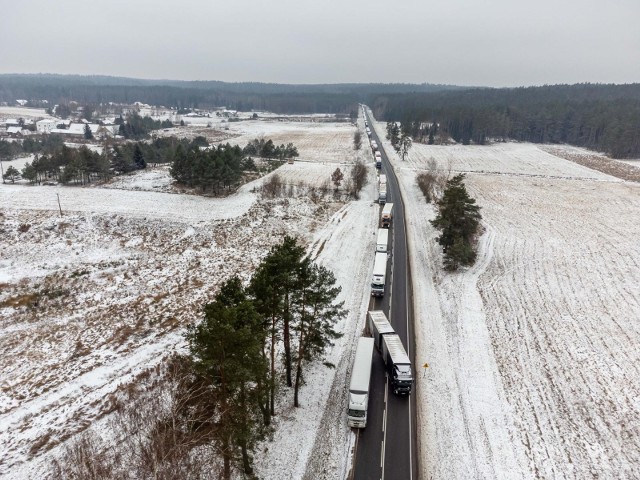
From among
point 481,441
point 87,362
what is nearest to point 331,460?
point 481,441

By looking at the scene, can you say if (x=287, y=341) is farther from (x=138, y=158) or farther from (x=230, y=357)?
(x=138, y=158)

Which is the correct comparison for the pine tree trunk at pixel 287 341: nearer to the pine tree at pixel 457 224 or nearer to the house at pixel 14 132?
the pine tree at pixel 457 224

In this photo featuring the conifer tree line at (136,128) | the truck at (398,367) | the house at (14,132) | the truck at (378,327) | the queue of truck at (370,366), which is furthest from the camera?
the conifer tree line at (136,128)

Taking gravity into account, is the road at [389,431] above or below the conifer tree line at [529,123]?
below

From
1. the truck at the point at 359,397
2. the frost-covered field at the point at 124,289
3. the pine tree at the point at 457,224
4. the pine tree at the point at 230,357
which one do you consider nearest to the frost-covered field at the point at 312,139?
the frost-covered field at the point at 124,289

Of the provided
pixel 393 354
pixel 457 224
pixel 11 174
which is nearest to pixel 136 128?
pixel 11 174

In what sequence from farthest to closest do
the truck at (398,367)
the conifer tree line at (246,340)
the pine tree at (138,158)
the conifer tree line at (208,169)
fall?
the pine tree at (138,158) < the conifer tree line at (208,169) < the truck at (398,367) < the conifer tree line at (246,340)

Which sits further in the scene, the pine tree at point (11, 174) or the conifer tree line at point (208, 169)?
the pine tree at point (11, 174)
